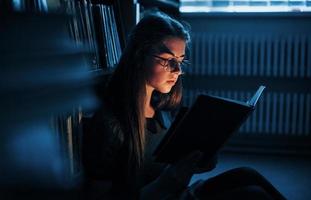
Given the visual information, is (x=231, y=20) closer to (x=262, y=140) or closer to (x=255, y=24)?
(x=255, y=24)

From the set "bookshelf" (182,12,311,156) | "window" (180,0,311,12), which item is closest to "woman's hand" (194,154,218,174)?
"bookshelf" (182,12,311,156)

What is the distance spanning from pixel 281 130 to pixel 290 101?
18cm

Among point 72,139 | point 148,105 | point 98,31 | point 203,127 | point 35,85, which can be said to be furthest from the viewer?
point 98,31

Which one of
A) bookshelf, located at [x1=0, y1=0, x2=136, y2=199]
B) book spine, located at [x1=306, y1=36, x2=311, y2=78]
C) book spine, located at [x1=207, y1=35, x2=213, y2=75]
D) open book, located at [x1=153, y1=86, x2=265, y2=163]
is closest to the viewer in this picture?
bookshelf, located at [x1=0, y1=0, x2=136, y2=199]

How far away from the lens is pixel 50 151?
680mm

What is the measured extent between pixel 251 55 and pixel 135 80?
1.59m

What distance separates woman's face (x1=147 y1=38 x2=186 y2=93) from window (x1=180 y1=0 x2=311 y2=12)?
1.59 m

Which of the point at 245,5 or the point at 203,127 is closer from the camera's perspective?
the point at 203,127

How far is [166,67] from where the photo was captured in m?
1.15

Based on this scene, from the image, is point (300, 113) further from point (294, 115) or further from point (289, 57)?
point (289, 57)

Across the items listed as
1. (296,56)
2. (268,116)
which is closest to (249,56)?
(296,56)

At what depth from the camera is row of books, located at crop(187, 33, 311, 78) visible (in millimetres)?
2551

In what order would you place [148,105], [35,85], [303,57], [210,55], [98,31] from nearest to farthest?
[35,85], [148,105], [98,31], [303,57], [210,55]

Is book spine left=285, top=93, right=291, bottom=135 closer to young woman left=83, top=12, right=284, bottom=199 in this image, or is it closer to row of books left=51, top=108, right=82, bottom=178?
young woman left=83, top=12, right=284, bottom=199
